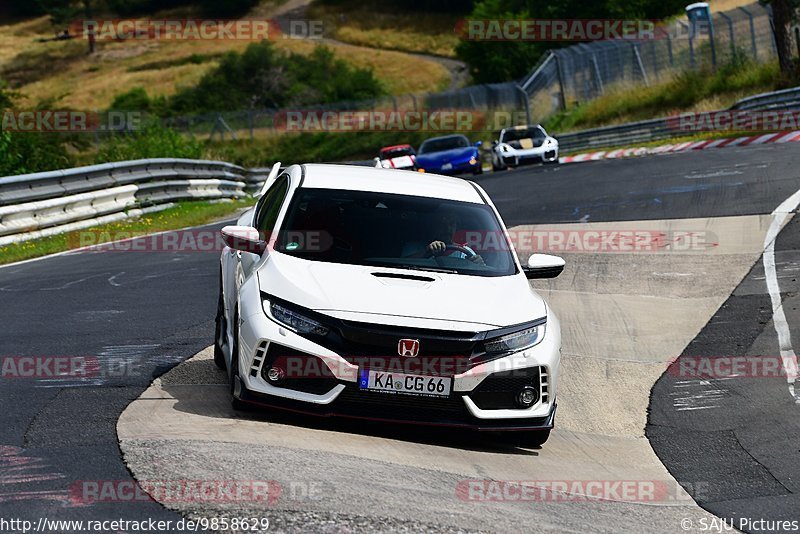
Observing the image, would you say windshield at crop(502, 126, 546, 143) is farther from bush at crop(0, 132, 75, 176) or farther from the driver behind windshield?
the driver behind windshield

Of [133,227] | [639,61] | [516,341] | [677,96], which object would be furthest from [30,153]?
[639,61]

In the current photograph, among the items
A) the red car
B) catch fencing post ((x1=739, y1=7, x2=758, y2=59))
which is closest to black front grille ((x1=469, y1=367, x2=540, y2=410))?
the red car

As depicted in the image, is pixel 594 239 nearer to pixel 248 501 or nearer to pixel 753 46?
pixel 248 501

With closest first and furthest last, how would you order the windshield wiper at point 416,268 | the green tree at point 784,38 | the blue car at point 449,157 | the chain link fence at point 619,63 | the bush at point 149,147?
the windshield wiper at point 416,268 < the bush at point 149,147 < the blue car at point 449,157 < the green tree at point 784,38 < the chain link fence at point 619,63

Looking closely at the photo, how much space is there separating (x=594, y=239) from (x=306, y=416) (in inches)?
384

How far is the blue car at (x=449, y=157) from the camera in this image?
32125mm

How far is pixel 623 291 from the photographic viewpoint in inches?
536

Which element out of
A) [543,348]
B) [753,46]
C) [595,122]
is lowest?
[595,122]

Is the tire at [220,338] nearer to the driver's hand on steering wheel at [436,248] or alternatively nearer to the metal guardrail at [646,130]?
the driver's hand on steering wheel at [436,248]

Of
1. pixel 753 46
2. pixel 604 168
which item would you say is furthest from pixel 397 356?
pixel 753 46

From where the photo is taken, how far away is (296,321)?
7223mm

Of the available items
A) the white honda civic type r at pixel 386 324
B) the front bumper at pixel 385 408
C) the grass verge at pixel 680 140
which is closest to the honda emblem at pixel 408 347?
the white honda civic type r at pixel 386 324

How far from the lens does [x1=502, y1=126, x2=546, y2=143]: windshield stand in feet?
120

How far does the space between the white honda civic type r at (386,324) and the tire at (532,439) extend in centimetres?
1
